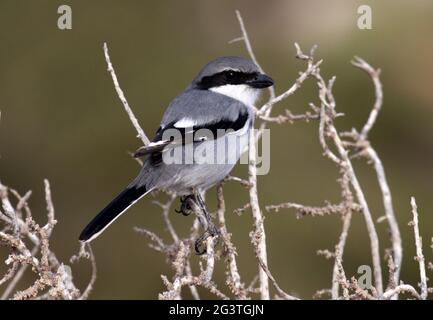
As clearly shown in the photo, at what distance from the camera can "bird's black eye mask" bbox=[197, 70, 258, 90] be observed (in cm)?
398

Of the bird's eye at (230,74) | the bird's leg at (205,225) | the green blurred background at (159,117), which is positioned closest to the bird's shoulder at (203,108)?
the bird's eye at (230,74)

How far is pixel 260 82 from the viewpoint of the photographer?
13.0ft

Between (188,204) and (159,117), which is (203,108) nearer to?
(188,204)

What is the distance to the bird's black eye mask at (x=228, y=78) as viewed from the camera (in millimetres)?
3977

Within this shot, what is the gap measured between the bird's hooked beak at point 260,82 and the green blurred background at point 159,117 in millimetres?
2059

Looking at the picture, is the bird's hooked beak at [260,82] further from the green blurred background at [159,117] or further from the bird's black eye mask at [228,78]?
the green blurred background at [159,117]

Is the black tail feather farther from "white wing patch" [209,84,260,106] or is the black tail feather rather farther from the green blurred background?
the green blurred background

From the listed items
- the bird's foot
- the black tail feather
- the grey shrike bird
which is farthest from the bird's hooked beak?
the black tail feather

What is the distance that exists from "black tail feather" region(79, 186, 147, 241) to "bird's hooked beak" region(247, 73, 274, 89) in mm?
848

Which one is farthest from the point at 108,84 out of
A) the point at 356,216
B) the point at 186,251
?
the point at 186,251
